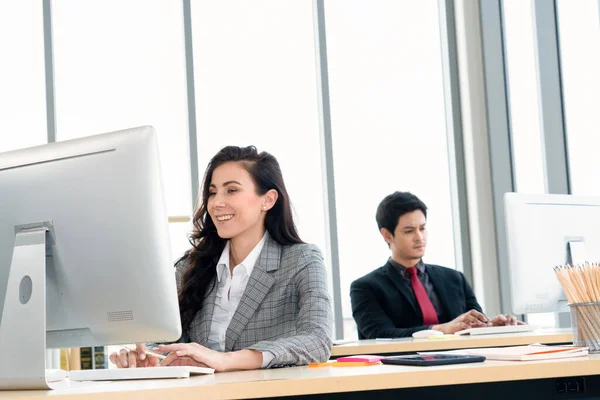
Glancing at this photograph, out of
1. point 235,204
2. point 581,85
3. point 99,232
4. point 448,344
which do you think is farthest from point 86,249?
point 581,85

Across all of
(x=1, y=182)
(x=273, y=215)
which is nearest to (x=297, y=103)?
(x=273, y=215)

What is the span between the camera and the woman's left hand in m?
1.82

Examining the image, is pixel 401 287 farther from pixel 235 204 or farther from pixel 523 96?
pixel 523 96

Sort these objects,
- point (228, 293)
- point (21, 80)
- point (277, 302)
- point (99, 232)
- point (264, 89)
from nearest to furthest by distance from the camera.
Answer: point (99, 232) < point (277, 302) < point (228, 293) < point (21, 80) < point (264, 89)

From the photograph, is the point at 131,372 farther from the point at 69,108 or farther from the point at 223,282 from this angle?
the point at 69,108

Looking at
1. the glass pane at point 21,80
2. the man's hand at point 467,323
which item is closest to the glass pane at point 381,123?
the man's hand at point 467,323

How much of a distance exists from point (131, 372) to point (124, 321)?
148mm

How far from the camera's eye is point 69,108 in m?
4.74

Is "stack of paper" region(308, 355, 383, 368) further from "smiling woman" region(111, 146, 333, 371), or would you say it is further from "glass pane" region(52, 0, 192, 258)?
"glass pane" region(52, 0, 192, 258)

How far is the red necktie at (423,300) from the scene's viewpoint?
3.67 meters

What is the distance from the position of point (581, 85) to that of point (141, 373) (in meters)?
3.55

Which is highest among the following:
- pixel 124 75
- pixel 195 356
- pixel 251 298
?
pixel 124 75

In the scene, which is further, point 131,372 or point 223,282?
point 223,282

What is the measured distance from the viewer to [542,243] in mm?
2693
